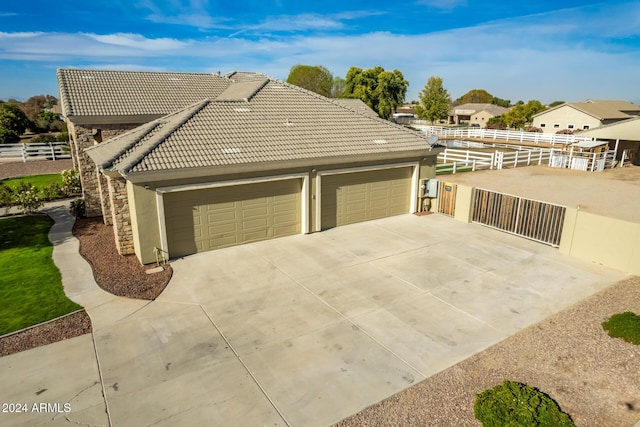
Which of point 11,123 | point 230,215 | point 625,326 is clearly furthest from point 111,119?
point 11,123

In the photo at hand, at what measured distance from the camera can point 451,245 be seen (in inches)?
551

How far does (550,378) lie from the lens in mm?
7289

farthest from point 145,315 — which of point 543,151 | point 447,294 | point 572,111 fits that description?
point 572,111

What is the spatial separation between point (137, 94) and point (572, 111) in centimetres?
5119

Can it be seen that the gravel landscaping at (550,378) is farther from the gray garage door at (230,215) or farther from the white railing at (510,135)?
the white railing at (510,135)

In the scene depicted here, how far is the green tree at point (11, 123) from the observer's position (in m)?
40.5

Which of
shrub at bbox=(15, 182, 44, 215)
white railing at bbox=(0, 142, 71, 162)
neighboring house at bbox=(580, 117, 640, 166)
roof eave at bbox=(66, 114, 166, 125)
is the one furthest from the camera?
white railing at bbox=(0, 142, 71, 162)

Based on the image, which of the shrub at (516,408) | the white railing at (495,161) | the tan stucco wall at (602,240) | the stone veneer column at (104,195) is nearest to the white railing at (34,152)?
the stone veneer column at (104,195)

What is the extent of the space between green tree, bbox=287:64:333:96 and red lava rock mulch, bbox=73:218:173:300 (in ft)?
219

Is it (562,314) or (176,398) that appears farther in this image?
(562,314)

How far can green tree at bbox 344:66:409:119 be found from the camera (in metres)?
61.0

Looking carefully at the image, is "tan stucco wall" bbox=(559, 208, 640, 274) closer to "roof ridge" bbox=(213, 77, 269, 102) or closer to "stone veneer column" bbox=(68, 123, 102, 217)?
"roof ridge" bbox=(213, 77, 269, 102)

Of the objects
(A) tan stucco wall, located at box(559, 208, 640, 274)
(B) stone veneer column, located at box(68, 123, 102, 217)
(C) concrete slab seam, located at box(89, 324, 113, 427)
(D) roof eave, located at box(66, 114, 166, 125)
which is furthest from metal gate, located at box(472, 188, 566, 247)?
(B) stone veneer column, located at box(68, 123, 102, 217)

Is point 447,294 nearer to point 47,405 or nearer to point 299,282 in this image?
point 299,282
